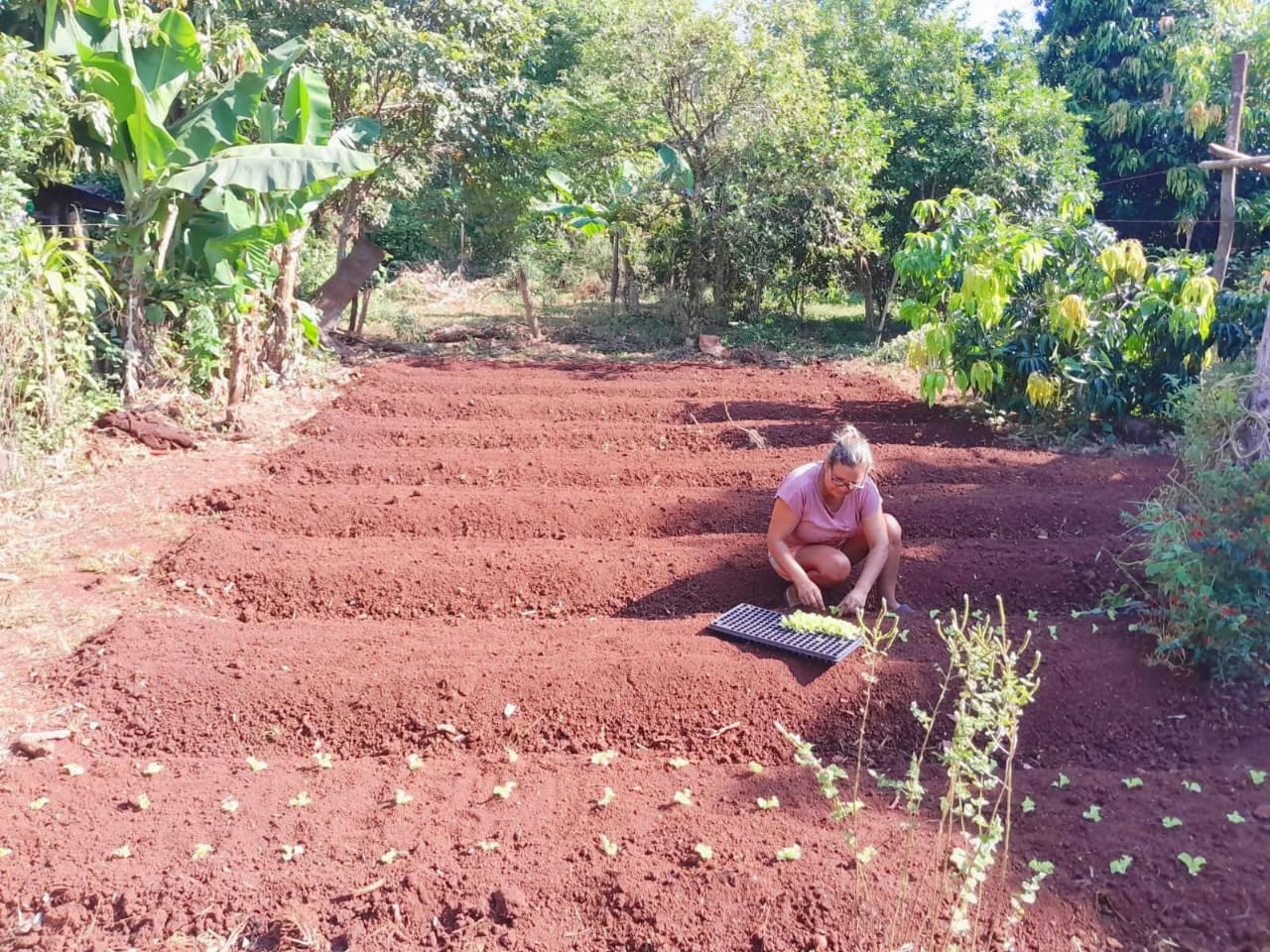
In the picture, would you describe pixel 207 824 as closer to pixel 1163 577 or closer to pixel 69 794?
pixel 69 794

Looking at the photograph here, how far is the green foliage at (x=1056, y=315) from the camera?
7023 mm

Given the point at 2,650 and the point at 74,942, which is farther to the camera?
the point at 2,650

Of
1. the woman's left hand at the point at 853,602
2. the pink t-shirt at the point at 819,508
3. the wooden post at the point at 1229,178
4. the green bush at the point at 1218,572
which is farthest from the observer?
the wooden post at the point at 1229,178

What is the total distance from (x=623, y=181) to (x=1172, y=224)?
8162mm

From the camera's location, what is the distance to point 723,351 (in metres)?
12.1

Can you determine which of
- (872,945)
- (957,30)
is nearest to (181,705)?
(872,945)

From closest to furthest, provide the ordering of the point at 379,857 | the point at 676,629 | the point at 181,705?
the point at 379,857 → the point at 181,705 → the point at 676,629

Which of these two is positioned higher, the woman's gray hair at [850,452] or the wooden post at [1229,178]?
the wooden post at [1229,178]

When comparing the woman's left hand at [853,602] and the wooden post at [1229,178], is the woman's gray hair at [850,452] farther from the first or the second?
the wooden post at [1229,178]

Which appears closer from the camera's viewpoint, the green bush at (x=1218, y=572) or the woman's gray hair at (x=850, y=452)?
the green bush at (x=1218, y=572)

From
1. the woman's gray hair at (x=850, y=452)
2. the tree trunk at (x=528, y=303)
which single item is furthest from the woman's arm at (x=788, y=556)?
the tree trunk at (x=528, y=303)

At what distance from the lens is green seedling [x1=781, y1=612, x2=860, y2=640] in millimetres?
3668

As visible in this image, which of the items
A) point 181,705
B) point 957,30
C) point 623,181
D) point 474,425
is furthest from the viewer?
point 957,30

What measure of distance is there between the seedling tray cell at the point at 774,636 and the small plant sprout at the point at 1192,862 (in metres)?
1.22
